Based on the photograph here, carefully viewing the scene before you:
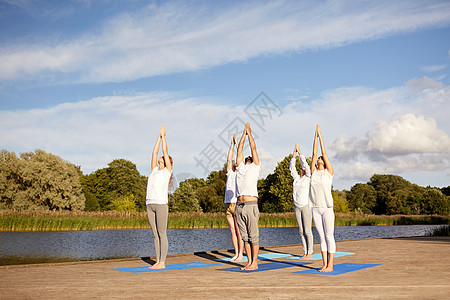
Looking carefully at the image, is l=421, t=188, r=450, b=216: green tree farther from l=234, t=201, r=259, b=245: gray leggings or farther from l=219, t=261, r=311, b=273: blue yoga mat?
l=234, t=201, r=259, b=245: gray leggings

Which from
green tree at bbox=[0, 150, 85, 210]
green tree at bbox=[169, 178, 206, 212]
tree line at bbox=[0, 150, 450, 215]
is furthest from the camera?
green tree at bbox=[169, 178, 206, 212]

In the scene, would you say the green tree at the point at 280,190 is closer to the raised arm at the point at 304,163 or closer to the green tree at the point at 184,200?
the green tree at the point at 184,200

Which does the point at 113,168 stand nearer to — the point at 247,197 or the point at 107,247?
the point at 107,247

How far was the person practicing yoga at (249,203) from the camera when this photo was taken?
7.36m

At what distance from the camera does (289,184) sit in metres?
53.9

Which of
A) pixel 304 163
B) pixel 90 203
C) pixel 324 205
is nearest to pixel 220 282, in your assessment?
pixel 324 205

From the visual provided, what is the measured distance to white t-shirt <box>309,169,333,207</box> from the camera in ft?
23.2

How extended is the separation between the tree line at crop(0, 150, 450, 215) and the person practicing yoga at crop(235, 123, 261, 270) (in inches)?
1538

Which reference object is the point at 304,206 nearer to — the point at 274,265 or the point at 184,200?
the point at 274,265

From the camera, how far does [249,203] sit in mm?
7426

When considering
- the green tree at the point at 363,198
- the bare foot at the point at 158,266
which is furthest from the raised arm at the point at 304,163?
the green tree at the point at 363,198

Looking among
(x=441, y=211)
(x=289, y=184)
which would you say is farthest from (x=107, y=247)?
(x=441, y=211)

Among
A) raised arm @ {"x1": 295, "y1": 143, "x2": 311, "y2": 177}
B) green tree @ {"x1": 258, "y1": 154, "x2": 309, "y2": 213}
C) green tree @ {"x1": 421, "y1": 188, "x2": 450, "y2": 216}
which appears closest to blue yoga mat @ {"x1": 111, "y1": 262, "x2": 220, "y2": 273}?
raised arm @ {"x1": 295, "y1": 143, "x2": 311, "y2": 177}

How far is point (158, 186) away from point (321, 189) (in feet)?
9.14
